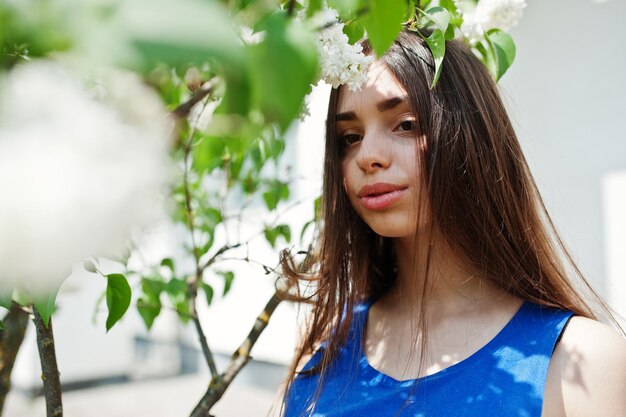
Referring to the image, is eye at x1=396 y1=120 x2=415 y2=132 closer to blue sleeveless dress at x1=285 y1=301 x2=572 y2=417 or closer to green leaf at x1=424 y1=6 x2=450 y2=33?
green leaf at x1=424 y1=6 x2=450 y2=33

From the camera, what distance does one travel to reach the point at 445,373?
1004mm

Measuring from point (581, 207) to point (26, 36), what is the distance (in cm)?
222

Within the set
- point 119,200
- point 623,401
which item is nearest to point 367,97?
point 623,401

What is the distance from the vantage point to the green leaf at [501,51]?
933mm

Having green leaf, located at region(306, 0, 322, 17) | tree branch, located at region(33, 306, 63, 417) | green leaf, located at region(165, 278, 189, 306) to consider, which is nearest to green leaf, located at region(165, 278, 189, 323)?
green leaf, located at region(165, 278, 189, 306)

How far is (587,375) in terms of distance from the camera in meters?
0.88

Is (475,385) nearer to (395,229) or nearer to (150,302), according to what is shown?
(395,229)

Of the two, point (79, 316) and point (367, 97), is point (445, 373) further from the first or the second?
point (79, 316)

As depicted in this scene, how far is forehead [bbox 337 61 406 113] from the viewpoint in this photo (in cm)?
98

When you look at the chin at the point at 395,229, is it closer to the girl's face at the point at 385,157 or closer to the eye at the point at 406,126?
the girl's face at the point at 385,157

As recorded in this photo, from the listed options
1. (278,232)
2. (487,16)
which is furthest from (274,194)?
(487,16)

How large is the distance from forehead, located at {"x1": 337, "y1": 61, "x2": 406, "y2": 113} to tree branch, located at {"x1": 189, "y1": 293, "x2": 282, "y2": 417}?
373mm

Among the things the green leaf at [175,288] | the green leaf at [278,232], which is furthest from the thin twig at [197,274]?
the green leaf at [278,232]

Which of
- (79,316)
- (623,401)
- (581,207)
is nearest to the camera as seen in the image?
(623,401)
